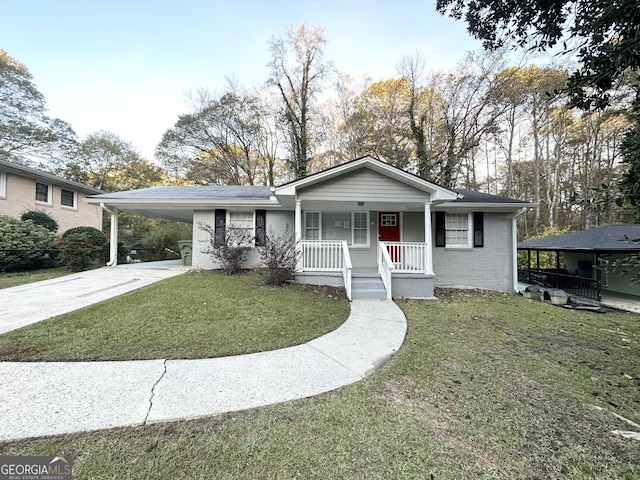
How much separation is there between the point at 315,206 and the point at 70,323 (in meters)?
6.49

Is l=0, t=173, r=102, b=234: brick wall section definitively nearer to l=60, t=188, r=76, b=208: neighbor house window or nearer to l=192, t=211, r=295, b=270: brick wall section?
l=60, t=188, r=76, b=208: neighbor house window

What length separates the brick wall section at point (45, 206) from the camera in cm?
1133

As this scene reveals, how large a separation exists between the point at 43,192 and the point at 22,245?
520 centimetres

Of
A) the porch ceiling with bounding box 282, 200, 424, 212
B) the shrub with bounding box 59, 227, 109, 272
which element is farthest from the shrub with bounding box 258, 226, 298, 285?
the shrub with bounding box 59, 227, 109, 272

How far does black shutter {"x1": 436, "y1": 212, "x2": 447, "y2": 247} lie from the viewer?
356 inches

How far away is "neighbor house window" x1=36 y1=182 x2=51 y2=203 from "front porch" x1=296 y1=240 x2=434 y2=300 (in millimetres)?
14148

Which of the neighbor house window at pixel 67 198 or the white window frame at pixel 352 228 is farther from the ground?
the neighbor house window at pixel 67 198

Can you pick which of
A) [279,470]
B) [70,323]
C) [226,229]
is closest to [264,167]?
[226,229]

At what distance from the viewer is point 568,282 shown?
1116 centimetres

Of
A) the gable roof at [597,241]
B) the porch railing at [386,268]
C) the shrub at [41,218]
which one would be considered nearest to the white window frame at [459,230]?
the porch railing at [386,268]

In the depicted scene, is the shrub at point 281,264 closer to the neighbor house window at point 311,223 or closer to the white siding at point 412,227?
the neighbor house window at point 311,223

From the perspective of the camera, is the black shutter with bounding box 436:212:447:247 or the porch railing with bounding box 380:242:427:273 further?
the black shutter with bounding box 436:212:447:247

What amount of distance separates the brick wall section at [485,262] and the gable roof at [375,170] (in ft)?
7.86

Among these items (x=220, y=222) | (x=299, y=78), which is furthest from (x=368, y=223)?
(x=299, y=78)
